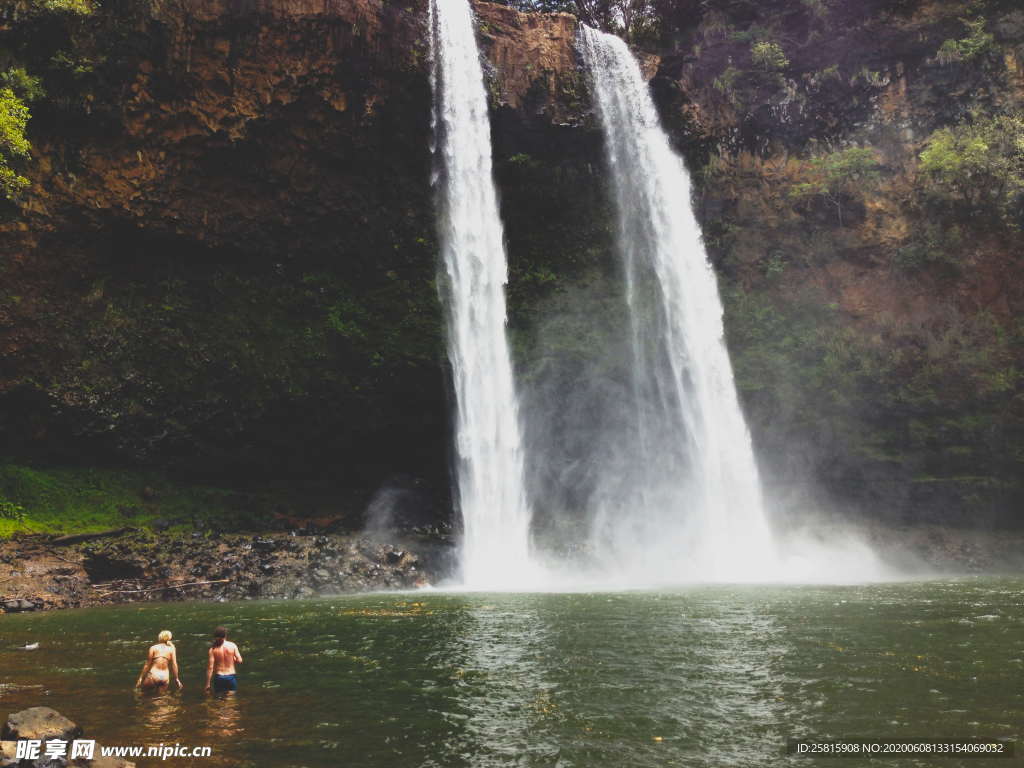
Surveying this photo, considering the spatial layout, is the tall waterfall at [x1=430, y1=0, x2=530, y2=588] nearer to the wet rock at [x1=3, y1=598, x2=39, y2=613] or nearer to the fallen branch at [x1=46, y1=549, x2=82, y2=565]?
the fallen branch at [x1=46, y1=549, x2=82, y2=565]

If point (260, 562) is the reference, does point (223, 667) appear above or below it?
above

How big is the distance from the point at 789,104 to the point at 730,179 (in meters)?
4.38

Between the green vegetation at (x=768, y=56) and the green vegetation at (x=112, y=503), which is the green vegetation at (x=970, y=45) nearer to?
the green vegetation at (x=768, y=56)

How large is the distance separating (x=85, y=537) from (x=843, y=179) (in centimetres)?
2817

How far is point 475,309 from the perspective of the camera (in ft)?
77.5

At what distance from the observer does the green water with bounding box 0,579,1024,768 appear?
5750mm

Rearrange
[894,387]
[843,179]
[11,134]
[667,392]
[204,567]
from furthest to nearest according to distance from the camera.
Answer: [843,179], [667,392], [894,387], [204,567], [11,134]

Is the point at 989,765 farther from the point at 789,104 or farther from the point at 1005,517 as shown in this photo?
the point at 789,104

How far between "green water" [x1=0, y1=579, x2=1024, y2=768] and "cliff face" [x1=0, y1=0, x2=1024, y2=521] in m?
10.9

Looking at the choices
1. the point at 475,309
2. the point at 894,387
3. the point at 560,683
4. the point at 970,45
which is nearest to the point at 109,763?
the point at 560,683

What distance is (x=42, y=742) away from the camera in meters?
5.20

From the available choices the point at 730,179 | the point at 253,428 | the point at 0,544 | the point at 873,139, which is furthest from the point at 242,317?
the point at 873,139

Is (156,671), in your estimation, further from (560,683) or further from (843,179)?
(843,179)

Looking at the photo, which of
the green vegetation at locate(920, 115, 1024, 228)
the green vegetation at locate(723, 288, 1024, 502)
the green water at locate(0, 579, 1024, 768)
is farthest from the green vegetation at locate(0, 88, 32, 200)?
the green vegetation at locate(920, 115, 1024, 228)
